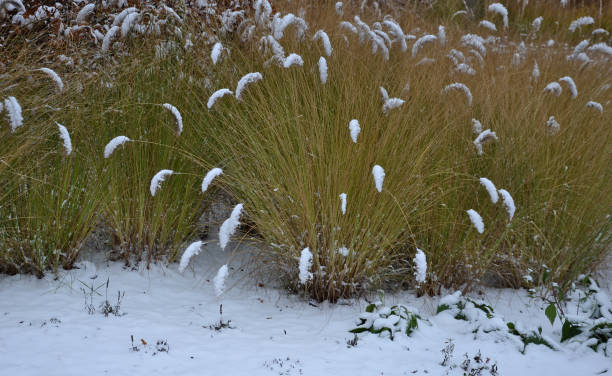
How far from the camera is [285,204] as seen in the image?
2.92 meters

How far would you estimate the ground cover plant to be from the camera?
284 cm

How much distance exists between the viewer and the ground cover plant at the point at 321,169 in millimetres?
2842

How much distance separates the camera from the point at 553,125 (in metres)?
3.39

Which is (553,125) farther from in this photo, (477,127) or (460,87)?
(460,87)

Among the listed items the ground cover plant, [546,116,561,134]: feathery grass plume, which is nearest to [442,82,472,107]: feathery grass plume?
the ground cover plant

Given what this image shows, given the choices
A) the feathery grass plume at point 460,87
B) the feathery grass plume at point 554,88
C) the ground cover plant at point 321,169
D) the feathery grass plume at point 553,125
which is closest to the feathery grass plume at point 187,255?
the ground cover plant at point 321,169

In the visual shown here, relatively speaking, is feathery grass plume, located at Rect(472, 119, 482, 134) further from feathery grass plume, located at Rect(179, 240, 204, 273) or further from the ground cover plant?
feathery grass plume, located at Rect(179, 240, 204, 273)

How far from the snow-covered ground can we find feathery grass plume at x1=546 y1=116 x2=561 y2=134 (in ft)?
3.53

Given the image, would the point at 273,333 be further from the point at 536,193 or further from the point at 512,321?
the point at 536,193

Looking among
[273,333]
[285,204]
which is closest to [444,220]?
[285,204]

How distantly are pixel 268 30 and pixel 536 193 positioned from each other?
2362 millimetres

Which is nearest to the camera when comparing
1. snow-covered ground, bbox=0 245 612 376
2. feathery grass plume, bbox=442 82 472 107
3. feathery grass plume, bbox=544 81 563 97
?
snow-covered ground, bbox=0 245 612 376

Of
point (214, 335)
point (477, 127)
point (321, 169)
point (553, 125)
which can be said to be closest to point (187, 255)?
point (214, 335)

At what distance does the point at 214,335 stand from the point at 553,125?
242 centimetres
